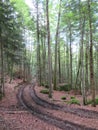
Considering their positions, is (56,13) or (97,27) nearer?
(97,27)

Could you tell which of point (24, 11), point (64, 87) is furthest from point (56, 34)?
point (24, 11)

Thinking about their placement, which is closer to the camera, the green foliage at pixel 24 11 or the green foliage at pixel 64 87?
the green foliage at pixel 64 87

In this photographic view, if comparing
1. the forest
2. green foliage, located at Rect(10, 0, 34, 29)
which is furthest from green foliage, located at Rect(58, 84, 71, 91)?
green foliage, located at Rect(10, 0, 34, 29)

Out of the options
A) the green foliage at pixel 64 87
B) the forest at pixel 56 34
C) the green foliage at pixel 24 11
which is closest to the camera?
the forest at pixel 56 34

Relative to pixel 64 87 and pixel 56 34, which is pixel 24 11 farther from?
pixel 64 87

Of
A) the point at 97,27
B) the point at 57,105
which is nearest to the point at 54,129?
the point at 57,105

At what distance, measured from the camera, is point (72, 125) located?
32.7 feet

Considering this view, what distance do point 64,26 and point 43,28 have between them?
354 cm

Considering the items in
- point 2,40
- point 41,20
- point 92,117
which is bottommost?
point 92,117

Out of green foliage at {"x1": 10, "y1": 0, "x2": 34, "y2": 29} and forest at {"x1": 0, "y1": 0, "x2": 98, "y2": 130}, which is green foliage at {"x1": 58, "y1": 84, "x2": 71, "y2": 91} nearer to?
forest at {"x1": 0, "y1": 0, "x2": 98, "y2": 130}

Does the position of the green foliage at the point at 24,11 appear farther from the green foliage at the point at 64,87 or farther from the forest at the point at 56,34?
the green foliage at the point at 64,87

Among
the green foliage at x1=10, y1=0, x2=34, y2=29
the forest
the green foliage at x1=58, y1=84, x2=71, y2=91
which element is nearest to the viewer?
the forest

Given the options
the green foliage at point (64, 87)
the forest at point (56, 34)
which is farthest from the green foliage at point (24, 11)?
the green foliage at point (64, 87)

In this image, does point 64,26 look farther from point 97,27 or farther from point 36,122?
point 36,122
